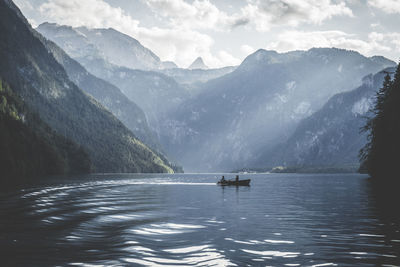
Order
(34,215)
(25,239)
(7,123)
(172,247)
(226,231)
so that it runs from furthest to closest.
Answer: (7,123) → (34,215) → (226,231) → (25,239) → (172,247)

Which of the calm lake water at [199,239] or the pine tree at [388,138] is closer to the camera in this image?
the calm lake water at [199,239]

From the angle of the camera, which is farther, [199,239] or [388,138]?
[388,138]

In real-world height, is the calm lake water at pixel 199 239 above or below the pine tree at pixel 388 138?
below

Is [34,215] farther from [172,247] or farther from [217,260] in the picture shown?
[217,260]

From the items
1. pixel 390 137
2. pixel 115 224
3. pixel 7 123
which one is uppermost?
pixel 7 123

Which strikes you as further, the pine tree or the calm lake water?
the pine tree

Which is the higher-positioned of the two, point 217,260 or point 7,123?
point 7,123

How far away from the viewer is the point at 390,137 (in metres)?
97.4

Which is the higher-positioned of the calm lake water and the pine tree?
the pine tree

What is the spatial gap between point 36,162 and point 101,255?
603ft

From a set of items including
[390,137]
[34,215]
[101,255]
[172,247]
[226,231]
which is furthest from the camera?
[390,137]

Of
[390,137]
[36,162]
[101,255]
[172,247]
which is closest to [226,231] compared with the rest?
[172,247]

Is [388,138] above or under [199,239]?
above

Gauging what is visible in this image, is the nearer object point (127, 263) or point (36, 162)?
point (127, 263)
